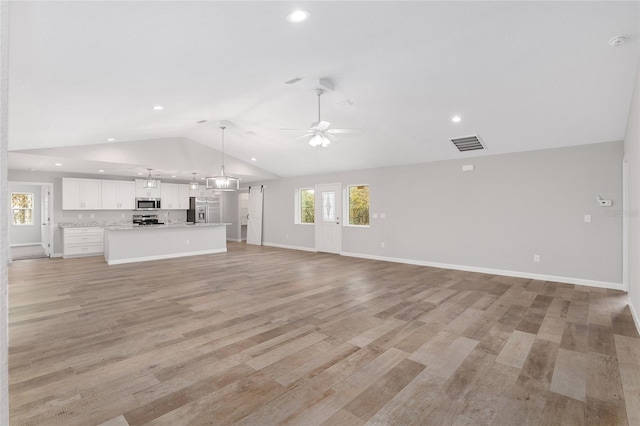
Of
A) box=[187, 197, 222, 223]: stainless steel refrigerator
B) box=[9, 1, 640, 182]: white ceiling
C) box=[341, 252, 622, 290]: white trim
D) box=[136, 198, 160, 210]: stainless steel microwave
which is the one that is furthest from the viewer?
box=[187, 197, 222, 223]: stainless steel refrigerator

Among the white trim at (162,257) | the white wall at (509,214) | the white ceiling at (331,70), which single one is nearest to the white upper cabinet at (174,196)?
the white trim at (162,257)

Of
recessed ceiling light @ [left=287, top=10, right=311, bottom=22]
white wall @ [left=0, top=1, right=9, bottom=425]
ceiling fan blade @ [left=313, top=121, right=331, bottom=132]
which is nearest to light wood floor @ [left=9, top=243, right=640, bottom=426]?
white wall @ [left=0, top=1, right=9, bottom=425]

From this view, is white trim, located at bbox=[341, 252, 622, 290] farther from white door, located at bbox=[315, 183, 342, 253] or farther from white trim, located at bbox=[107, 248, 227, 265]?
white trim, located at bbox=[107, 248, 227, 265]

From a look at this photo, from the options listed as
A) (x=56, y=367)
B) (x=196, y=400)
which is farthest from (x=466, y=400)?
(x=56, y=367)

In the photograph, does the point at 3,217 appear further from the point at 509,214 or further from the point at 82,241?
the point at 82,241

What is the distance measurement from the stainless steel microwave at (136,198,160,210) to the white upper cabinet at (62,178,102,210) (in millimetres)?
1004

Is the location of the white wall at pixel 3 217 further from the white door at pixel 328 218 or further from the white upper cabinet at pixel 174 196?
the white upper cabinet at pixel 174 196

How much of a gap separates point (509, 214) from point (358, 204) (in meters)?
3.83

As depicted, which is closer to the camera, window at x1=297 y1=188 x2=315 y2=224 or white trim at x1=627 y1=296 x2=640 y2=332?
white trim at x1=627 y1=296 x2=640 y2=332

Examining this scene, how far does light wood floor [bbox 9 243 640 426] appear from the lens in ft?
7.18

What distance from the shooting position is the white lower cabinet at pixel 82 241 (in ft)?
28.0

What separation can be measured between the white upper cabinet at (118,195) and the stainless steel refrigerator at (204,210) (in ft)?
6.49

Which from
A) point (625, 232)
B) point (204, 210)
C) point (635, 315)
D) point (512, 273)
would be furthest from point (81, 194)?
point (625, 232)

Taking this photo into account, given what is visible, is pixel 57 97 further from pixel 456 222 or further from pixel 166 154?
pixel 456 222
